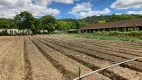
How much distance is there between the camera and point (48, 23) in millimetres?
83500

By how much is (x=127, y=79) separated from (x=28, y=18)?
2869 inches

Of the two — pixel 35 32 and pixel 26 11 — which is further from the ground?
pixel 26 11

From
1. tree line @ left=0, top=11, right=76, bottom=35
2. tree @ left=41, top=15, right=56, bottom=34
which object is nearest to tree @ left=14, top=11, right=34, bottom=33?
tree line @ left=0, top=11, right=76, bottom=35

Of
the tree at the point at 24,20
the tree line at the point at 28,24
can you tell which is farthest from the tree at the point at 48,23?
the tree at the point at 24,20

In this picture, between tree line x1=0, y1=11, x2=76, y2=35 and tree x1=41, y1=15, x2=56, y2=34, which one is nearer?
tree line x1=0, y1=11, x2=76, y2=35

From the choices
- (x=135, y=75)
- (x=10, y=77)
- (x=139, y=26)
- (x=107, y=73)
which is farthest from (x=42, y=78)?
(x=139, y=26)

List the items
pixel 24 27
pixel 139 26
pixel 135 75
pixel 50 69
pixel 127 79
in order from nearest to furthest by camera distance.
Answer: pixel 127 79 → pixel 135 75 → pixel 50 69 → pixel 139 26 → pixel 24 27

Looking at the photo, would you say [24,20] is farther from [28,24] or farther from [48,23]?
[48,23]

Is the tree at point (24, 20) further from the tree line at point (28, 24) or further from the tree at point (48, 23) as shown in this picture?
the tree at point (48, 23)

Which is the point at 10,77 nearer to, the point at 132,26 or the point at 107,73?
the point at 107,73

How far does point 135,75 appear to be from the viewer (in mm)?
8102

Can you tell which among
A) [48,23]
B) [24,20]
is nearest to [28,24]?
[24,20]

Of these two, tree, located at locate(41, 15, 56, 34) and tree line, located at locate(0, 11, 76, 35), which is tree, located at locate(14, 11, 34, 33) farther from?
tree, located at locate(41, 15, 56, 34)

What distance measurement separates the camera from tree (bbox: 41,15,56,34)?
81625 mm
